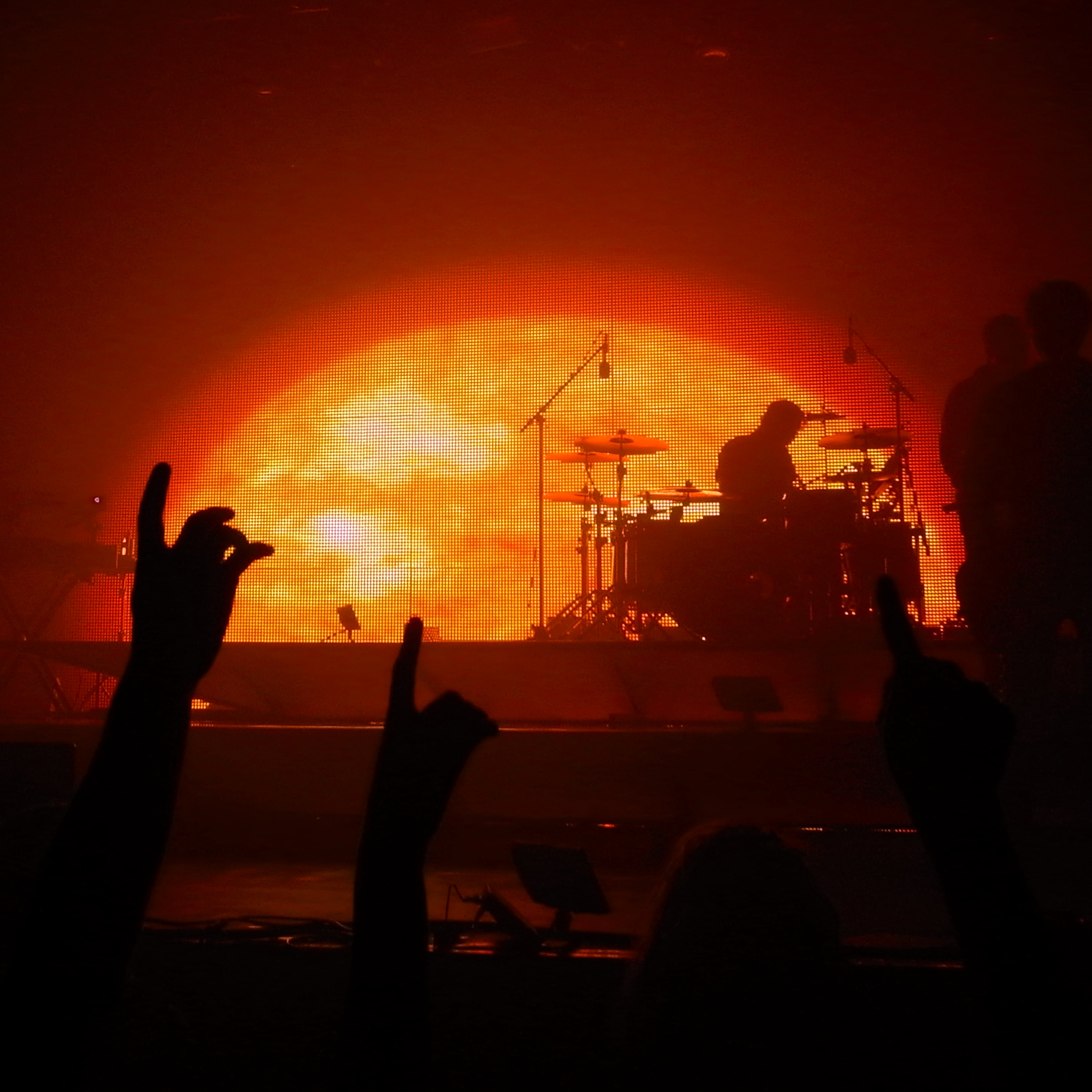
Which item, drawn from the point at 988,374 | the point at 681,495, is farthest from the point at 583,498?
the point at 988,374

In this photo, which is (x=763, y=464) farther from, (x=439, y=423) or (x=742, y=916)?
(x=742, y=916)

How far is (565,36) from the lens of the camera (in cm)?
486

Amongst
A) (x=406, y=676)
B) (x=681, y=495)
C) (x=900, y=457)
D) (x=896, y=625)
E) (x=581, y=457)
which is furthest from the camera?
(x=581, y=457)

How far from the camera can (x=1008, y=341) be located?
10.1 ft

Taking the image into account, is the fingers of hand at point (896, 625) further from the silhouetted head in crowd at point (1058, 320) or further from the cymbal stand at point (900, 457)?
the cymbal stand at point (900, 457)

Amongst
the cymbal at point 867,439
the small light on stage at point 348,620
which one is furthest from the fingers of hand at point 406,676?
the cymbal at point 867,439

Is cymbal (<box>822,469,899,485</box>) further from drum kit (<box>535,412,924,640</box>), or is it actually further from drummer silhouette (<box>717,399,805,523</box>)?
drummer silhouette (<box>717,399,805,523</box>)

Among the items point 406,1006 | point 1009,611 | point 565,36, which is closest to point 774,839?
point 406,1006

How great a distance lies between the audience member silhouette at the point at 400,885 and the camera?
0.79 m

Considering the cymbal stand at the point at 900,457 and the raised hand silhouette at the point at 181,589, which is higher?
the cymbal stand at the point at 900,457

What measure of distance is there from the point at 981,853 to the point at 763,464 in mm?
4558

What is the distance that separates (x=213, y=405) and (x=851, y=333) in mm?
3458

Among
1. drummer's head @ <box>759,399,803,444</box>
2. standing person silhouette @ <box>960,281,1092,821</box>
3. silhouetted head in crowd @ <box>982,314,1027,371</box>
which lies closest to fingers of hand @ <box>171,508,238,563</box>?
standing person silhouette @ <box>960,281,1092,821</box>

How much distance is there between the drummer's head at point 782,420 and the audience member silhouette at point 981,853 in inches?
179
